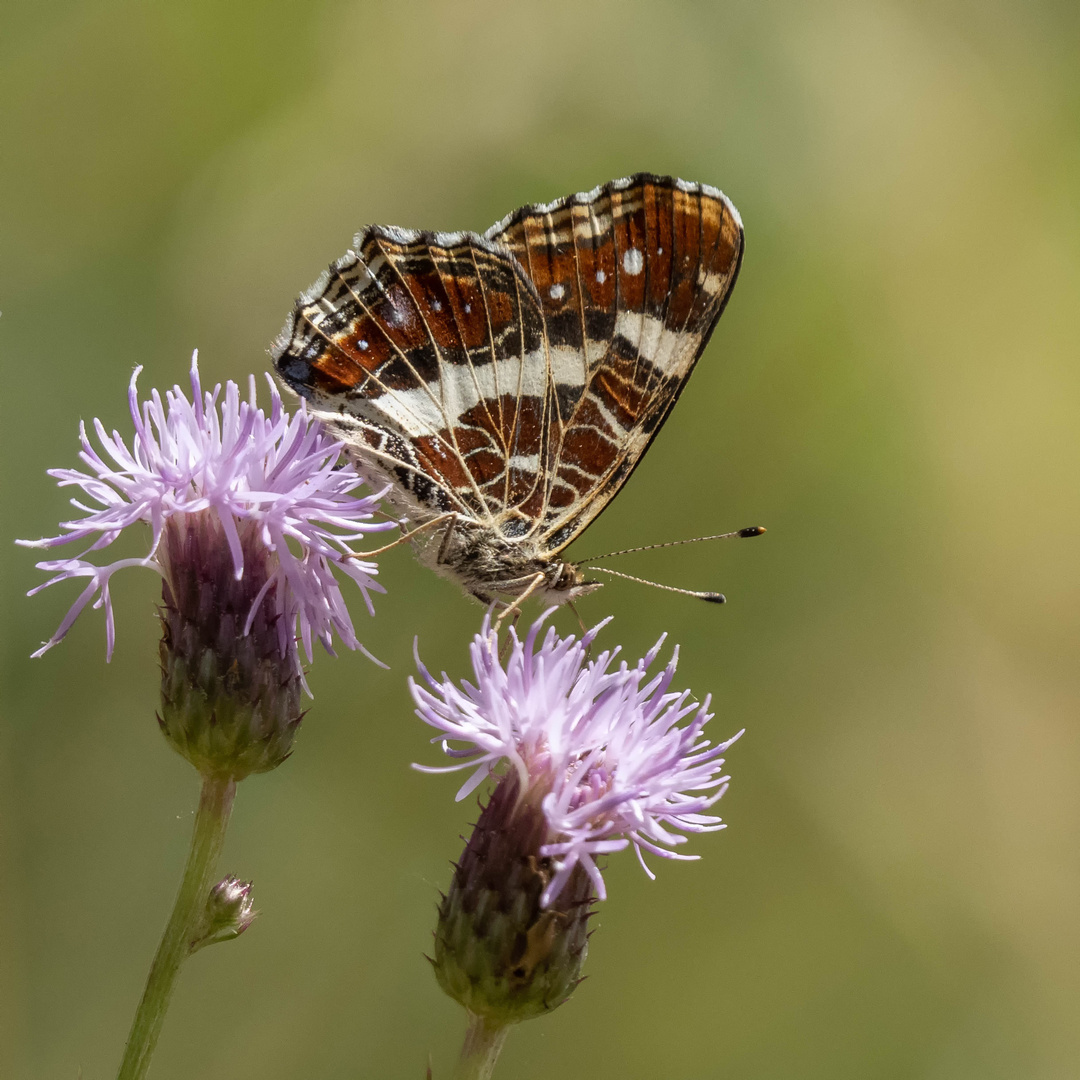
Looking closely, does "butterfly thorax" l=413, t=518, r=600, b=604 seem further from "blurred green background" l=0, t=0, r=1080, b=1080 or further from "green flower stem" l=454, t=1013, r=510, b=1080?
"blurred green background" l=0, t=0, r=1080, b=1080

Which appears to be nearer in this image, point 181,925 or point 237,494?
point 181,925

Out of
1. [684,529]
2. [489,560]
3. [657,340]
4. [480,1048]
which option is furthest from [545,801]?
[684,529]

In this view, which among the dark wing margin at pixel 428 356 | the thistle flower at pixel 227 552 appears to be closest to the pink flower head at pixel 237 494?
the thistle flower at pixel 227 552

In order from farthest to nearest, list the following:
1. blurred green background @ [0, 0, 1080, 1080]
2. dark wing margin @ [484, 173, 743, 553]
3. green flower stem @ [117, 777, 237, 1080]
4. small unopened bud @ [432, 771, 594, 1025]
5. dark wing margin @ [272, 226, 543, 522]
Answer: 1. blurred green background @ [0, 0, 1080, 1080]
2. dark wing margin @ [484, 173, 743, 553]
3. dark wing margin @ [272, 226, 543, 522]
4. small unopened bud @ [432, 771, 594, 1025]
5. green flower stem @ [117, 777, 237, 1080]

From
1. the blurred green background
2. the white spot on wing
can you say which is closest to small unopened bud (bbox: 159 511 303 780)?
the white spot on wing

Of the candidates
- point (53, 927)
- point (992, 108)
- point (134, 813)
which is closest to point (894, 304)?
point (992, 108)

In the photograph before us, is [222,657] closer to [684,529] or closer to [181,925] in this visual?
[181,925]

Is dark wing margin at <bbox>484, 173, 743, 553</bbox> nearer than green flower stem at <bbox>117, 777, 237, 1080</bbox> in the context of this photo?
No

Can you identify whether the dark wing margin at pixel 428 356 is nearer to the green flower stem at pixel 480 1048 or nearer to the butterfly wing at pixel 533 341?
the butterfly wing at pixel 533 341
